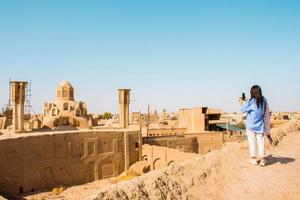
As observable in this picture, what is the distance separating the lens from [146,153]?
1341 inches

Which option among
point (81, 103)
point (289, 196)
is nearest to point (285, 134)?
point (289, 196)

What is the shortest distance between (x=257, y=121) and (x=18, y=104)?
86.1ft

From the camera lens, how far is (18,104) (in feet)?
101

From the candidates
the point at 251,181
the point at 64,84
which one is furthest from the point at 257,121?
the point at 64,84

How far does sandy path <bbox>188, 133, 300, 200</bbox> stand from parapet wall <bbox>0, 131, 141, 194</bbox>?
63.2 feet

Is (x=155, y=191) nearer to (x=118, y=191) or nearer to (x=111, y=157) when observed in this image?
(x=118, y=191)

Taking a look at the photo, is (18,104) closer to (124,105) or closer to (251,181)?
(124,105)

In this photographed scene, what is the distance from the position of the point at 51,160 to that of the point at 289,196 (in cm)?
2295

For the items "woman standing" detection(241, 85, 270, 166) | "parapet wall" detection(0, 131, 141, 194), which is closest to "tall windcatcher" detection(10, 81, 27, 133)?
"parapet wall" detection(0, 131, 141, 194)

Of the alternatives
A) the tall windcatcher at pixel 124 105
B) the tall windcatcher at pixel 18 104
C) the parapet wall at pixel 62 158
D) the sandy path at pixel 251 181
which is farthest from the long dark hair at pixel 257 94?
the tall windcatcher at pixel 124 105

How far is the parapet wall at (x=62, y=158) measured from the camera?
2445 cm

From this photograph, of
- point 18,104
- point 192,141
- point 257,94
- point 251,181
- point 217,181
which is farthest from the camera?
point 192,141

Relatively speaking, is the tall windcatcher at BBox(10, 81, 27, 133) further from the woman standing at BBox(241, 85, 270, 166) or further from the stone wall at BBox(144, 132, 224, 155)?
the woman standing at BBox(241, 85, 270, 166)

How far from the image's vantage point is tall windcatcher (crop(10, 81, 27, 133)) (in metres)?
30.4
